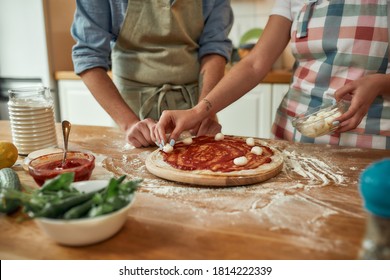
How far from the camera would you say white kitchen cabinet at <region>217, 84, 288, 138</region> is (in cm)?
249

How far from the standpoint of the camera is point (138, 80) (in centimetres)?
153

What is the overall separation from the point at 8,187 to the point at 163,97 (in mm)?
818

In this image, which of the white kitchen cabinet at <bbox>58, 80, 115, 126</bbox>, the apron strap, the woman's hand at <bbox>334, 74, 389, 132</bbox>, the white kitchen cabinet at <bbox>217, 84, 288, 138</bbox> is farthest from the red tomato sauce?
the white kitchen cabinet at <bbox>58, 80, 115, 126</bbox>

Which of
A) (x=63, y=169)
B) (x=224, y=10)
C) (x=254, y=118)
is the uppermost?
(x=224, y=10)

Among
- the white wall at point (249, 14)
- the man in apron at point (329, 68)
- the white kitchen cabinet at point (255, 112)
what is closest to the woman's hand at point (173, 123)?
the man in apron at point (329, 68)

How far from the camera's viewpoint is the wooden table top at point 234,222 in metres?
0.64

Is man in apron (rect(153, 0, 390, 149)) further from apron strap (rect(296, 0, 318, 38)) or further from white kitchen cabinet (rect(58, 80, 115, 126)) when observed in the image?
white kitchen cabinet (rect(58, 80, 115, 126))

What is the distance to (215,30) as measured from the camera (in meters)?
1.56

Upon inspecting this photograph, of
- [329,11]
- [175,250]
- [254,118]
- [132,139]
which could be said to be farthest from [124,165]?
[254,118]

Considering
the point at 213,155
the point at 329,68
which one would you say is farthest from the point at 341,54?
the point at 213,155

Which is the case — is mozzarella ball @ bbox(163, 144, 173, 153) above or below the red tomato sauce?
below

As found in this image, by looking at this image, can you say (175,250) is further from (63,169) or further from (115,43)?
(115,43)

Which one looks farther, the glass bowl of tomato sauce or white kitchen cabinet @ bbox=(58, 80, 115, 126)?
white kitchen cabinet @ bbox=(58, 80, 115, 126)

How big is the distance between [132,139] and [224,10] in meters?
0.72
